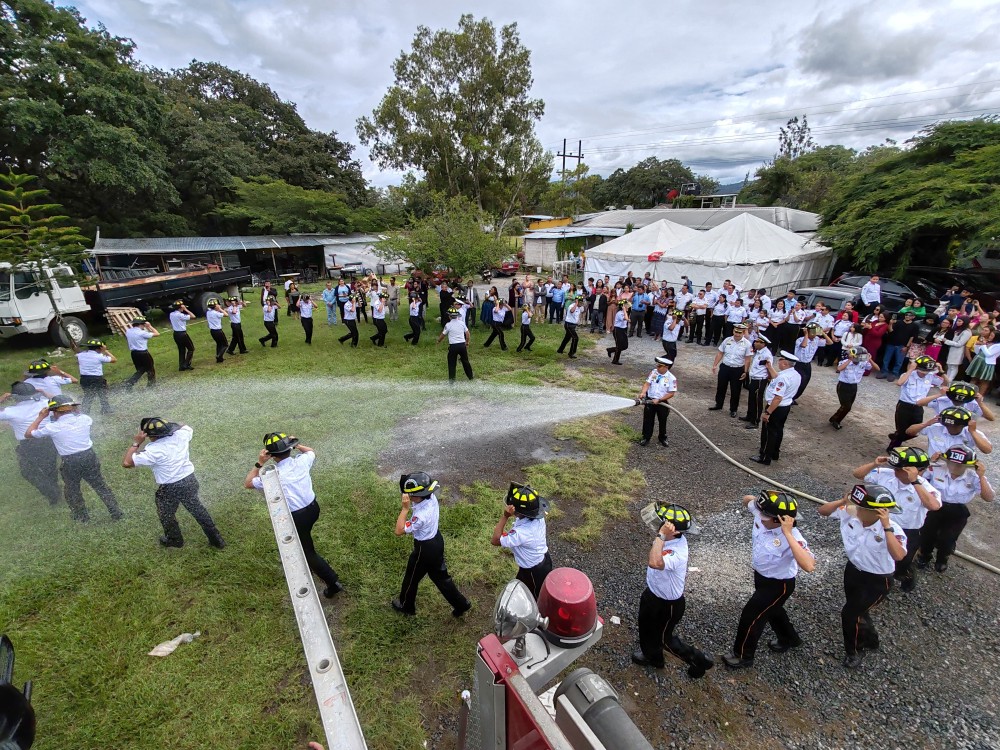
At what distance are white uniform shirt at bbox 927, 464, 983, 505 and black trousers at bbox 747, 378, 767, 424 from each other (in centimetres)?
356

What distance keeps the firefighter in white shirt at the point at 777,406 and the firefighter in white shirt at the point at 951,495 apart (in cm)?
184

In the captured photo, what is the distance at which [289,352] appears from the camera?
12.6 m

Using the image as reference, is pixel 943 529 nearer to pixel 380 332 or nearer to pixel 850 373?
pixel 850 373

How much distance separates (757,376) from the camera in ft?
25.8

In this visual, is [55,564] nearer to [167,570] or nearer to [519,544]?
[167,570]

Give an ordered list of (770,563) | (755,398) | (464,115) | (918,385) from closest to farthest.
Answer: (770,563) → (918,385) → (755,398) → (464,115)

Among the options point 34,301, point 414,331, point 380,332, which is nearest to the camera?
point 34,301

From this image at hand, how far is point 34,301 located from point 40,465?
996 cm

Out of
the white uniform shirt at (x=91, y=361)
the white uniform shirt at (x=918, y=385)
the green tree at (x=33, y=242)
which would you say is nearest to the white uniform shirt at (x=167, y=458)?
the white uniform shirt at (x=91, y=361)

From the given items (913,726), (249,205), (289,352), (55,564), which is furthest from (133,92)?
(913,726)

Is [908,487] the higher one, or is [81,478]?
[908,487]

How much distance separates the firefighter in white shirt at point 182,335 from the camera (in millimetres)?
10359

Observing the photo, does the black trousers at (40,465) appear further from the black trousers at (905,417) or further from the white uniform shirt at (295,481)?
the black trousers at (905,417)

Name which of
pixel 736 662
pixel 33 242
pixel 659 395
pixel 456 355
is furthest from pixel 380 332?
pixel 736 662
